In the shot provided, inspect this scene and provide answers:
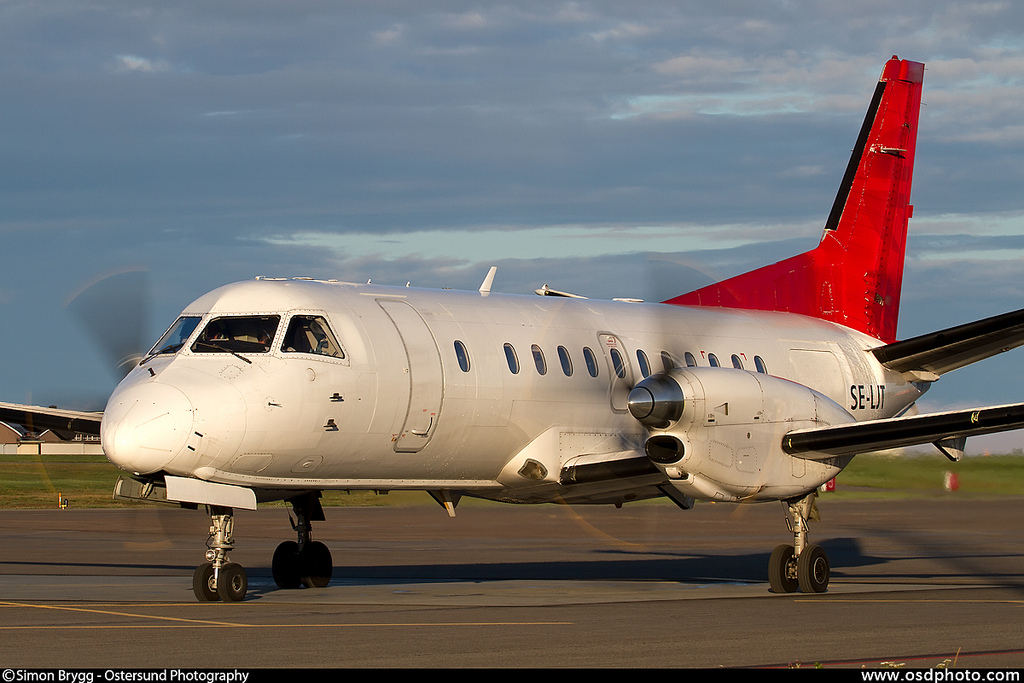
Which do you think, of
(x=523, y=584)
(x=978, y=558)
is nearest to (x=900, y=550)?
(x=978, y=558)

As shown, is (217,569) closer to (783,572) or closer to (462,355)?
(462,355)

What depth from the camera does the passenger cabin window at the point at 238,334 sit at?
1358cm

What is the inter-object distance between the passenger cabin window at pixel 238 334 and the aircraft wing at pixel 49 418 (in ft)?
10.6

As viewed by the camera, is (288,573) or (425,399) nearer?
(425,399)

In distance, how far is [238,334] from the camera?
542 inches

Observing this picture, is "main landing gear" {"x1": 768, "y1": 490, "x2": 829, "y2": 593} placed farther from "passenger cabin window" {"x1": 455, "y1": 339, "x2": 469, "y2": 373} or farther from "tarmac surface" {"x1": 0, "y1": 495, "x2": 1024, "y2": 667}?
"passenger cabin window" {"x1": 455, "y1": 339, "x2": 469, "y2": 373}

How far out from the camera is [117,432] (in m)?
12.5

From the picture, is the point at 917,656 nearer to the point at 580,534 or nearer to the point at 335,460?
the point at 335,460

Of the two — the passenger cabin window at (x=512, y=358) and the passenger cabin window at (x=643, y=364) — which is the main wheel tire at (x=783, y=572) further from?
the passenger cabin window at (x=512, y=358)

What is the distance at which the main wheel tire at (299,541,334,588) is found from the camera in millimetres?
16203

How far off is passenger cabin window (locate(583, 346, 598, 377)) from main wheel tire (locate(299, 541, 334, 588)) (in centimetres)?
393

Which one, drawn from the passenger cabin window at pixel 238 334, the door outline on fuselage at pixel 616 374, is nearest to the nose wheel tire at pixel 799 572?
the door outline on fuselage at pixel 616 374

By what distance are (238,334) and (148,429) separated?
1.74 metres

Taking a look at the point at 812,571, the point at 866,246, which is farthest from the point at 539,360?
the point at 866,246
